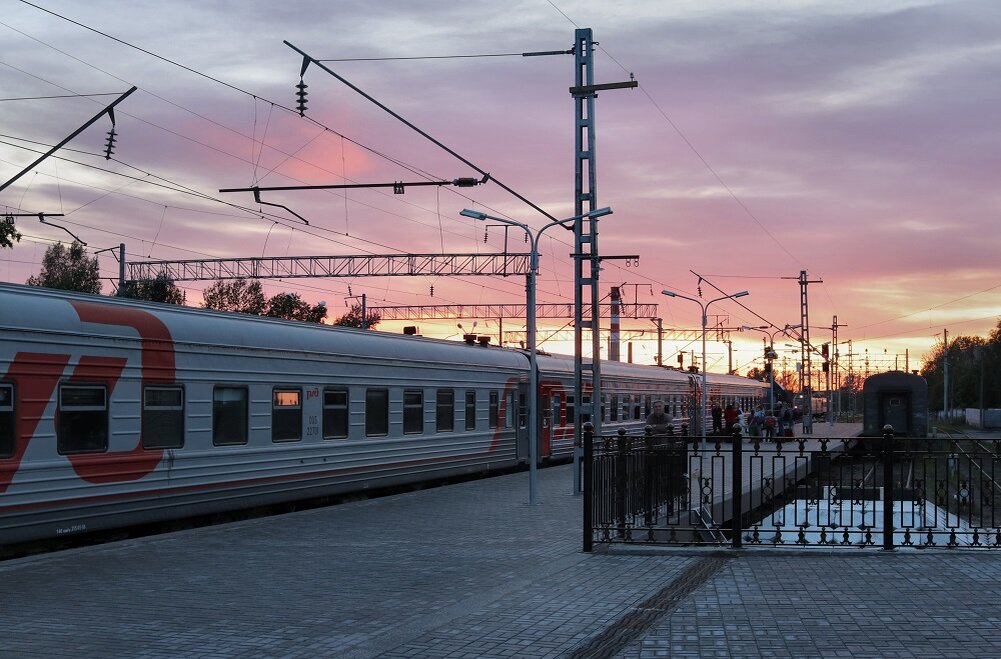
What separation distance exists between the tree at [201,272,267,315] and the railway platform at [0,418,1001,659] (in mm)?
57879

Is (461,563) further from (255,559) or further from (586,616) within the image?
(586,616)

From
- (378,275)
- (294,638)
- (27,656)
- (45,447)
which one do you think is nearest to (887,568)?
(294,638)

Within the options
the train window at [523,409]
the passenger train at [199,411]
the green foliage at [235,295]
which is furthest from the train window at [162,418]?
the green foliage at [235,295]

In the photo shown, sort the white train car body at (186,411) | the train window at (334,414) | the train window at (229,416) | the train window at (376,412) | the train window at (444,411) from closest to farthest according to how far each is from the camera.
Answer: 1. the white train car body at (186,411)
2. the train window at (229,416)
3. the train window at (334,414)
4. the train window at (376,412)
5. the train window at (444,411)

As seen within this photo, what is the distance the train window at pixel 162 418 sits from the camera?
16.2 meters

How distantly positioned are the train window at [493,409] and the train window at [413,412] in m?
4.32

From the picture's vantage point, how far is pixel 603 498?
1481 cm

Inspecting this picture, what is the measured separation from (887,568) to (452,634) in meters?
5.68

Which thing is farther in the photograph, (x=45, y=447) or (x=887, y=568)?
(x=45, y=447)

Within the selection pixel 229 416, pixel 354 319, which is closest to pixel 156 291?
pixel 354 319

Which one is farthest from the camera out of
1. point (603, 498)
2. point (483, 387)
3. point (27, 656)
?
point (483, 387)

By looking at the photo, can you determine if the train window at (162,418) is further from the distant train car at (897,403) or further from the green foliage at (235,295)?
the green foliage at (235,295)

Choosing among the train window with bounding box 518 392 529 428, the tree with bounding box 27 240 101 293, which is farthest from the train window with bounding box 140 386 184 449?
the tree with bounding box 27 240 101 293

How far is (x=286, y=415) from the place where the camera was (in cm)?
1995
